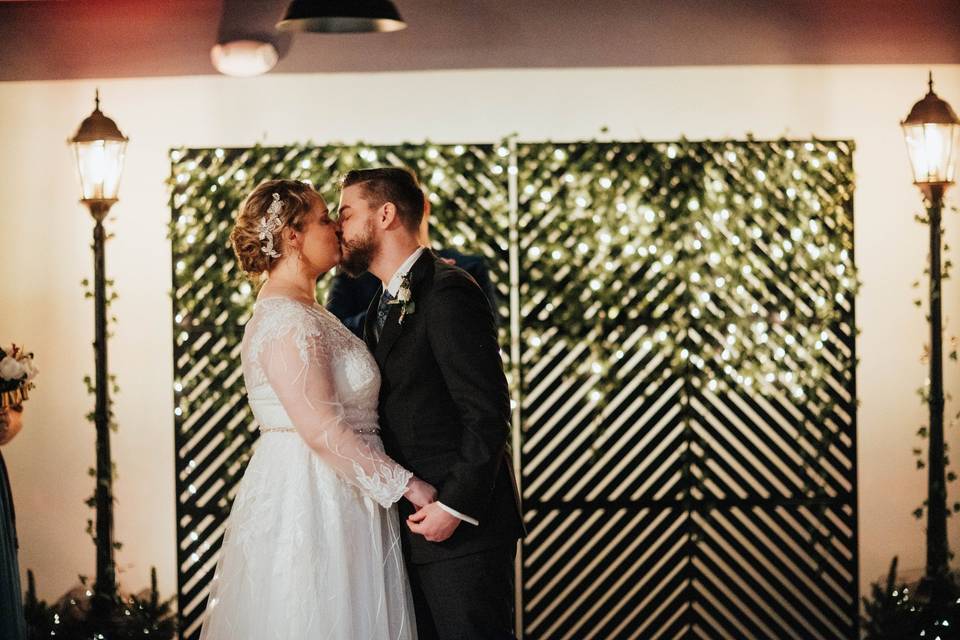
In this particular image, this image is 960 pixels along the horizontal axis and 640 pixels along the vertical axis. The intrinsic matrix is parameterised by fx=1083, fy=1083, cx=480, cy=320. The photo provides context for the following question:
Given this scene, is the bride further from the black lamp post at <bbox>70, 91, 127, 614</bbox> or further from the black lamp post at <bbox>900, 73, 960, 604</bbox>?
the black lamp post at <bbox>900, 73, 960, 604</bbox>

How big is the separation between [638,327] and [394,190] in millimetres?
2399

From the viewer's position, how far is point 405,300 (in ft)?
9.50

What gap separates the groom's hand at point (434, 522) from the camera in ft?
9.24

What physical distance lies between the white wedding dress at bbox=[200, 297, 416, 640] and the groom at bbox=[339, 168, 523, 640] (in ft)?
0.27

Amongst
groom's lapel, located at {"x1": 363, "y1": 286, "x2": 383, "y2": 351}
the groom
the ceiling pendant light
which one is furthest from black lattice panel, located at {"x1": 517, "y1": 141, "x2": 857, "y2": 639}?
the groom

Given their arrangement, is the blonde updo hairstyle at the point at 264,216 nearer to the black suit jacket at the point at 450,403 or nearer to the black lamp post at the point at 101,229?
the black suit jacket at the point at 450,403

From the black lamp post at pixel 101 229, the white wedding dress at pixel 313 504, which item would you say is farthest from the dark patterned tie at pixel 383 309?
the black lamp post at pixel 101 229

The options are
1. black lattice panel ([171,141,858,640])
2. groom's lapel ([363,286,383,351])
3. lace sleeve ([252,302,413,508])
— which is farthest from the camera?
black lattice panel ([171,141,858,640])

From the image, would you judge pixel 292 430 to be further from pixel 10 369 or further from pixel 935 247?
pixel 935 247

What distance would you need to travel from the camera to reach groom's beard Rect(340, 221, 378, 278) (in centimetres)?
302

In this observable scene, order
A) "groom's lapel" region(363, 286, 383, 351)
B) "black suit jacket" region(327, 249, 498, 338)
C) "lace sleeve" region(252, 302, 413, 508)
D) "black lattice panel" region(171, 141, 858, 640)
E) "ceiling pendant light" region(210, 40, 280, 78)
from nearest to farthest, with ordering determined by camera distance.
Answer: "lace sleeve" region(252, 302, 413, 508), "groom's lapel" region(363, 286, 383, 351), "black suit jacket" region(327, 249, 498, 338), "black lattice panel" region(171, 141, 858, 640), "ceiling pendant light" region(210, 40, 280, 78)

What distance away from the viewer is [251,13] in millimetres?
5375

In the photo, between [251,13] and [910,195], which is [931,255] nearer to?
[910,195]

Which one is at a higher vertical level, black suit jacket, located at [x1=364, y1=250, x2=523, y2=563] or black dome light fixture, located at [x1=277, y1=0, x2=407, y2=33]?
black dome light fixture, located at [x1=277, y1=0, x2=407, y2=33]
